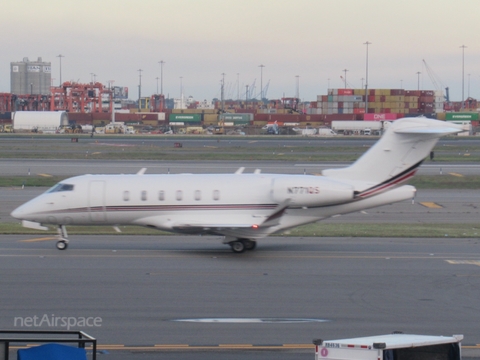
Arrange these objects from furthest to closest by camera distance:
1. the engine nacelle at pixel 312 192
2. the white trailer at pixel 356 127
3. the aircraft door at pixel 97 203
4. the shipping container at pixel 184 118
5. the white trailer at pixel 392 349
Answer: the shipping container at pixel 184 118 → the white trailer at pixel 356 127 → the aircraft door at pixel 97 203 → the engine nacelle at pixel 312 192 → the white trailer at pixel 392 349

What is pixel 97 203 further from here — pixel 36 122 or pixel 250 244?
pixel 36 122

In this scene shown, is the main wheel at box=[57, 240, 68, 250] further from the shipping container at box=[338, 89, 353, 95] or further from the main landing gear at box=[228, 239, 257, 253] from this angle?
the shipping container at box=[338, 89, 353, 95]

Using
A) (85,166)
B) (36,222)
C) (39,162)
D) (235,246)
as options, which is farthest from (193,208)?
(39,162)

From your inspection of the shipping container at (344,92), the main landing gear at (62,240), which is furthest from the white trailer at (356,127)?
the main landing gear at (62,240)

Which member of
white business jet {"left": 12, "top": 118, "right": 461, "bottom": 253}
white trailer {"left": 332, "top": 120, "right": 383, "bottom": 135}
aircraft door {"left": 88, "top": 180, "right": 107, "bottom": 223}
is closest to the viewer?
white business jet {"left": 12, "top": 118, "right": 461, "bottom": 253}

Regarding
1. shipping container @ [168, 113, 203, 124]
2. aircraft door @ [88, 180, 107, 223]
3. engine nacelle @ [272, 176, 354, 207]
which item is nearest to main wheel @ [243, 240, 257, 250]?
engine nacelle @ [272, 176, 354, 207]

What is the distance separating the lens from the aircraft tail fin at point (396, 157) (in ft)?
75.2

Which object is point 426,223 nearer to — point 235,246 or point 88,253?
point 235,246

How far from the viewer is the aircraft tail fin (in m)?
22.9

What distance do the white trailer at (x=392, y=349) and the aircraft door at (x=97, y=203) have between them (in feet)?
52.6

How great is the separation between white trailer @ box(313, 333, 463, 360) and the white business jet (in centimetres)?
1404

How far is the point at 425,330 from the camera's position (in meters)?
14.1

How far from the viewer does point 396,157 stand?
23.1m

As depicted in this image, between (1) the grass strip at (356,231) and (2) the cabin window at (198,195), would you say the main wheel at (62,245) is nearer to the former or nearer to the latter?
(1) the grass strip at (356,231)
